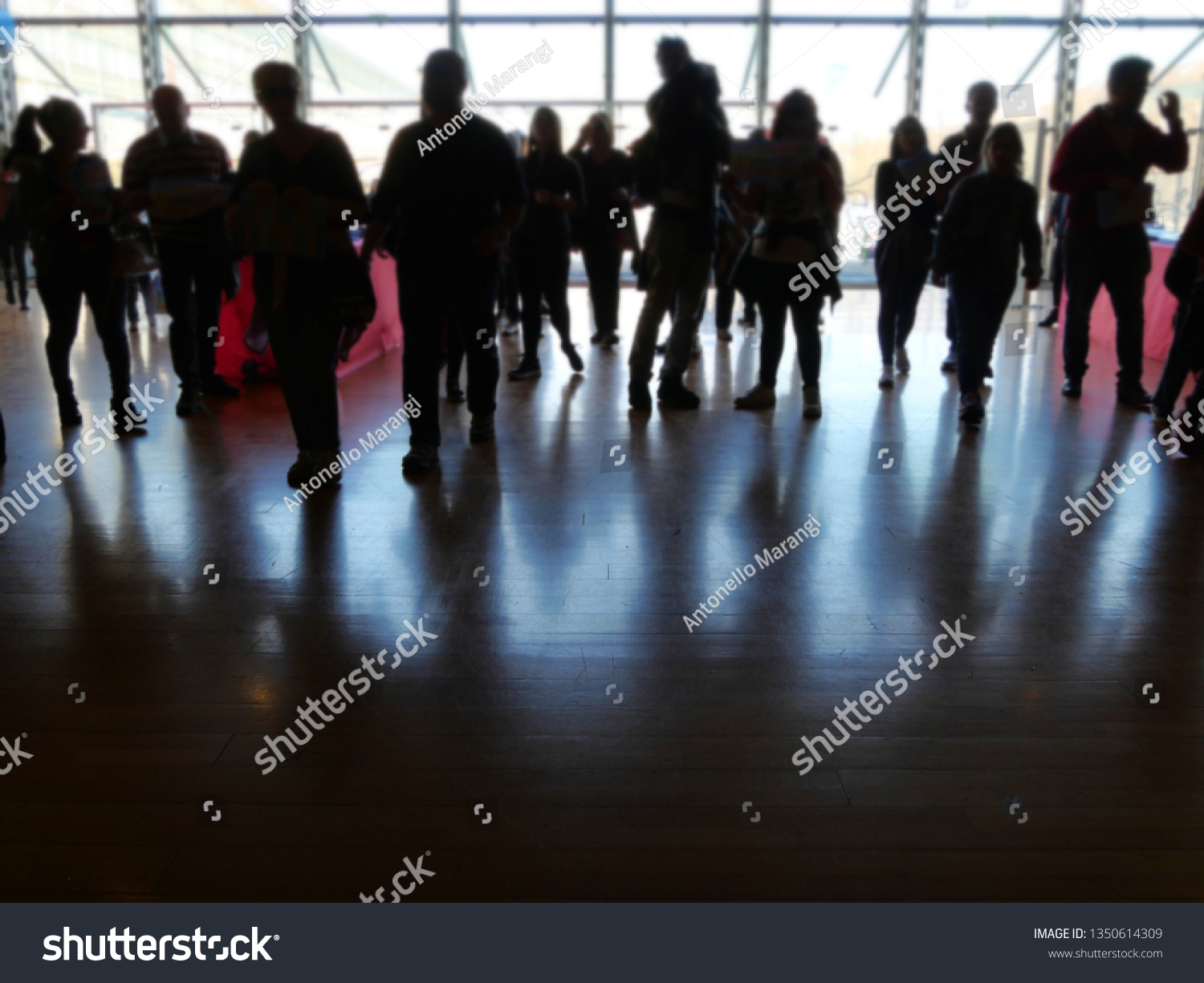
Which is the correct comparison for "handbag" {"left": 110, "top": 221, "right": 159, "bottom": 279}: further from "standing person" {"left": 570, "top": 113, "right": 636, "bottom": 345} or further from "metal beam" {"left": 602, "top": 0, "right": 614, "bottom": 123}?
"metal beam" {"left": 602, "top": 0, "right": 614, "bottom": 123}

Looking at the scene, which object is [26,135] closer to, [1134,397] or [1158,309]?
[1134,397]

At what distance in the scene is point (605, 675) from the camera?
6.62 ft

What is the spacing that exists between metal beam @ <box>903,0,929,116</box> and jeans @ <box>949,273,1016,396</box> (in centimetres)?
619

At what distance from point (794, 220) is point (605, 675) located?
8.57ft

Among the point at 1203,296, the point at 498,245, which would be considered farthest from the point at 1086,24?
the point at 498,245

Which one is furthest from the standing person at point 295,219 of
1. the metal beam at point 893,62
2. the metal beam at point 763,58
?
the metal beam at point 893,62

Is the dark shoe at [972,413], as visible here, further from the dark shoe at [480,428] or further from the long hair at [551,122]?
the long hair at [551,122]

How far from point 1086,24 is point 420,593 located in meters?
10.0

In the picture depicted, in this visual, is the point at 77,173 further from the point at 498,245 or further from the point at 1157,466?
the point at 1157,466

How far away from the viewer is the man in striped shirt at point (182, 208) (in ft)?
13.1

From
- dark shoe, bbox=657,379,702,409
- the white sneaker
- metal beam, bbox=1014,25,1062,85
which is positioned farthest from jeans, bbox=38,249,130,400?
metal beam, bbox=1014,25,1062,85

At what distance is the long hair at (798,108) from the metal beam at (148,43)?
793 centimetres

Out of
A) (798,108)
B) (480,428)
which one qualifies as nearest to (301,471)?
(480,428)

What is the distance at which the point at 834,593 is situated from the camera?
8.00ft
